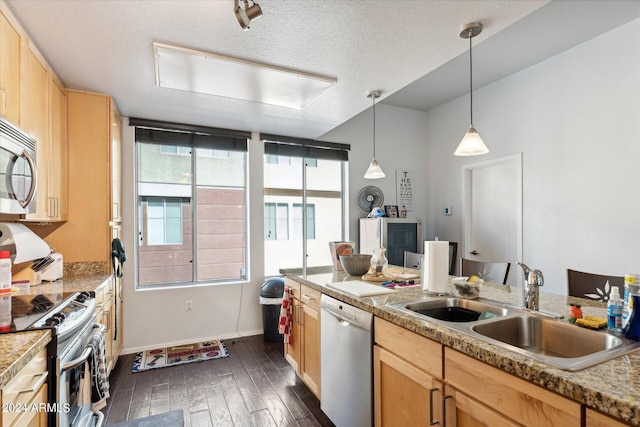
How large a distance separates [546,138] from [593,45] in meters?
0.87

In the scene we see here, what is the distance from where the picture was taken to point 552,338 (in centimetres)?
130

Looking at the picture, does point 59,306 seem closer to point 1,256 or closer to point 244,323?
point 1,256

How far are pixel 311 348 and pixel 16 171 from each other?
6.81ft

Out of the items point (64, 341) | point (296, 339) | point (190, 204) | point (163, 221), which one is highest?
point (190, 204)

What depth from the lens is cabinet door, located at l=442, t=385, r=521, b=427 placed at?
3.36 ft

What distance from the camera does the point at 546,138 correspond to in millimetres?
3379

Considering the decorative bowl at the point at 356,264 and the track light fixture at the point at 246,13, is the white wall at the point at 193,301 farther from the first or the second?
the track light fixture at the point at 246,13

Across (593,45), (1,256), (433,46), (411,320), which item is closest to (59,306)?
(1,256)

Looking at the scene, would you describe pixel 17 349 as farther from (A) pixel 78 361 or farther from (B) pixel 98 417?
(B) pixel 98 417

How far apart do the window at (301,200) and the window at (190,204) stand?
347 millimetres

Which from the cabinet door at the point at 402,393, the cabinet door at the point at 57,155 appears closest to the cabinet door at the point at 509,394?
the cabinet door at the point at 402,393

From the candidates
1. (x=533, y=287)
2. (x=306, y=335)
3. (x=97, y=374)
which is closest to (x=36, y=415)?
(x=97, y=374)

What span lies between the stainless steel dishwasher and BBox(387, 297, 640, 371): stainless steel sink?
0.28m

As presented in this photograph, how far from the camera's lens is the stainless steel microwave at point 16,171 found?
1.62 m
